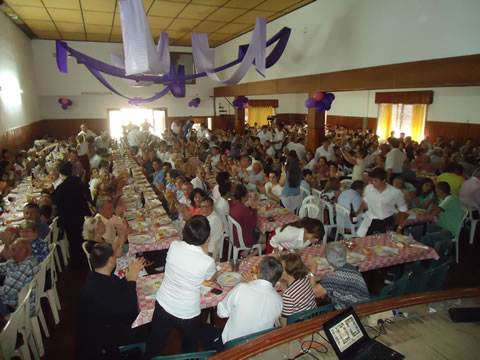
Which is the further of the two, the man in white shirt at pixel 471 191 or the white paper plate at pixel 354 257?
the man in white shirt at pixel 471 191

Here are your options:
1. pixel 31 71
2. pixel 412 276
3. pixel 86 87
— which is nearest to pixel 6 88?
pixel 31 71

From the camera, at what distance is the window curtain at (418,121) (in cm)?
1308

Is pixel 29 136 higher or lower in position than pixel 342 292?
higher

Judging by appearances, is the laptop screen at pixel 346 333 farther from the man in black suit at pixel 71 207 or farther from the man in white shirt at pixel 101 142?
the man in white shirt at pixel 101 142

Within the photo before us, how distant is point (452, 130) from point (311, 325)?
40.4ft

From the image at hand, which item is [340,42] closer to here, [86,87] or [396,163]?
[396,163]

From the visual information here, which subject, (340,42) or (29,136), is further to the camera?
(29,136)

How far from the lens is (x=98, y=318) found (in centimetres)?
233

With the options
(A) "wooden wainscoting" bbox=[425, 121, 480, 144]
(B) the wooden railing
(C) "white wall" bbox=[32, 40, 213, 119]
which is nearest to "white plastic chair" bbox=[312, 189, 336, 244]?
(B) the wooden railing

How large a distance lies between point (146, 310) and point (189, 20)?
367 inches

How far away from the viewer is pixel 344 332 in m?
2.02

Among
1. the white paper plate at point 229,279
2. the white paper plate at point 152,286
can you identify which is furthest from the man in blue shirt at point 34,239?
the white paper plate at point 229,279

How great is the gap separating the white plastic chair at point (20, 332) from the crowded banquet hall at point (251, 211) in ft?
0.08

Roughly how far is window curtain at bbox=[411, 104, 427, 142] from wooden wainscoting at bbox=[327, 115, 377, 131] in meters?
1.89
